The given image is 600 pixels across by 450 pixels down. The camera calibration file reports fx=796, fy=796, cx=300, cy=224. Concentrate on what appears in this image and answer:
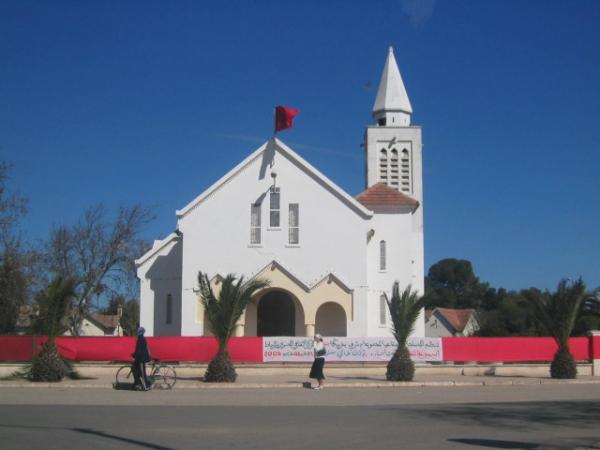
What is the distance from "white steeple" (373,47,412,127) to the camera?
1934 inches

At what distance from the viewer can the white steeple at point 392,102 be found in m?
49.1

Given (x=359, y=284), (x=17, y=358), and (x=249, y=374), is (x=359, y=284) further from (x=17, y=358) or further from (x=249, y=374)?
(x=17, y=358)

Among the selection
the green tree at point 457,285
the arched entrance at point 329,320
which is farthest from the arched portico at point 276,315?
the green tree at point 457,285

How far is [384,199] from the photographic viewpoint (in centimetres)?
4216

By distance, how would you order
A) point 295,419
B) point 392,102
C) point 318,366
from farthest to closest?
point 392,102
point 318,366
point 295,419

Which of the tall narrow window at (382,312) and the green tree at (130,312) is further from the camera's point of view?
the green tree at (130,312)

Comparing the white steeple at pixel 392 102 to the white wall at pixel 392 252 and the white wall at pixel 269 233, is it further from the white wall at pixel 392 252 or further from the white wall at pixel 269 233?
the white wall at pixel 269 233

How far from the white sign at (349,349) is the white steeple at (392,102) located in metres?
18.7

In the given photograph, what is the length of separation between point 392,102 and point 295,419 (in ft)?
117

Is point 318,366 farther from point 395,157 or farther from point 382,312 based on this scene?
point 395,157

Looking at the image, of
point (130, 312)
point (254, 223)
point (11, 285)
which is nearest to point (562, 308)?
point (254, 223)

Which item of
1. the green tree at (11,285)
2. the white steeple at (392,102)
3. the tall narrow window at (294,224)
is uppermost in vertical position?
the white steeple at (392,102)

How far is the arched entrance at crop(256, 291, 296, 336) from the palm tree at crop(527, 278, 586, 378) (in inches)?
558

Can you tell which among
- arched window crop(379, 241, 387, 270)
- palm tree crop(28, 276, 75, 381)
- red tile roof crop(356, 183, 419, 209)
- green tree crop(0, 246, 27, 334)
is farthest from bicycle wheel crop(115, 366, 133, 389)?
red tile roof crop(356, 183, 419, 209)
